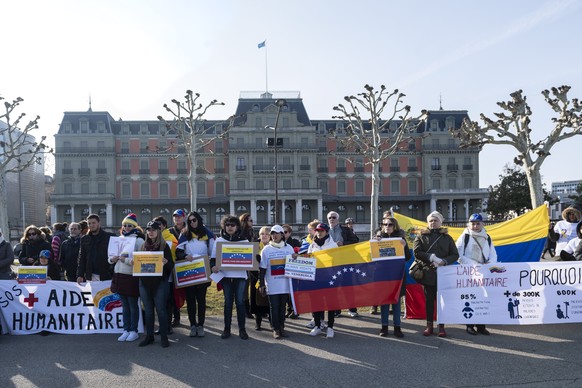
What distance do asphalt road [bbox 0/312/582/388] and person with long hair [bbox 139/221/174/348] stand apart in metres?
0.24

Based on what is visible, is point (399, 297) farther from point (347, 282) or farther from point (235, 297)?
point (235, 297)

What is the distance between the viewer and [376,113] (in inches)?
1315

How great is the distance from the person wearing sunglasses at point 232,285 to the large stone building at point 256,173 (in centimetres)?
5860

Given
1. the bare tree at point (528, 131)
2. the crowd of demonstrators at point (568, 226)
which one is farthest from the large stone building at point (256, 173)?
the crowd of demonstrators at point (568, 226)

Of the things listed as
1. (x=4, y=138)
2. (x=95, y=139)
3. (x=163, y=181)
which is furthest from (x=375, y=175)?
(x=4, y=138)

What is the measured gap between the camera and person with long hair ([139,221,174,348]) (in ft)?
23.9

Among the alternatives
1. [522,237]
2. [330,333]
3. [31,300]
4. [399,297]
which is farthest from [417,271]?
[31,300]

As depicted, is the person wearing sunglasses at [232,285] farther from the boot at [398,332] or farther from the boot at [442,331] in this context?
the boot at [442,331]

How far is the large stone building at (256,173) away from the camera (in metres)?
67.7

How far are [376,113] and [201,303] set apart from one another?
89.6 feet

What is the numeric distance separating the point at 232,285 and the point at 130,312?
1630 mm

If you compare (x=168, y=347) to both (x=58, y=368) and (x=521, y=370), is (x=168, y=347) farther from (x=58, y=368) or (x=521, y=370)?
(x=521, y=370)

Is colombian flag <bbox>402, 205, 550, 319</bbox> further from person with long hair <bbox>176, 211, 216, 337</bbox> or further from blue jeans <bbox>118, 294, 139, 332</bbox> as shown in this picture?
blue jeans <bbox>118, 294, 139, 332</bbox>

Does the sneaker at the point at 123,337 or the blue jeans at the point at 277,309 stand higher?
the blue jeans at the point at 277,309
